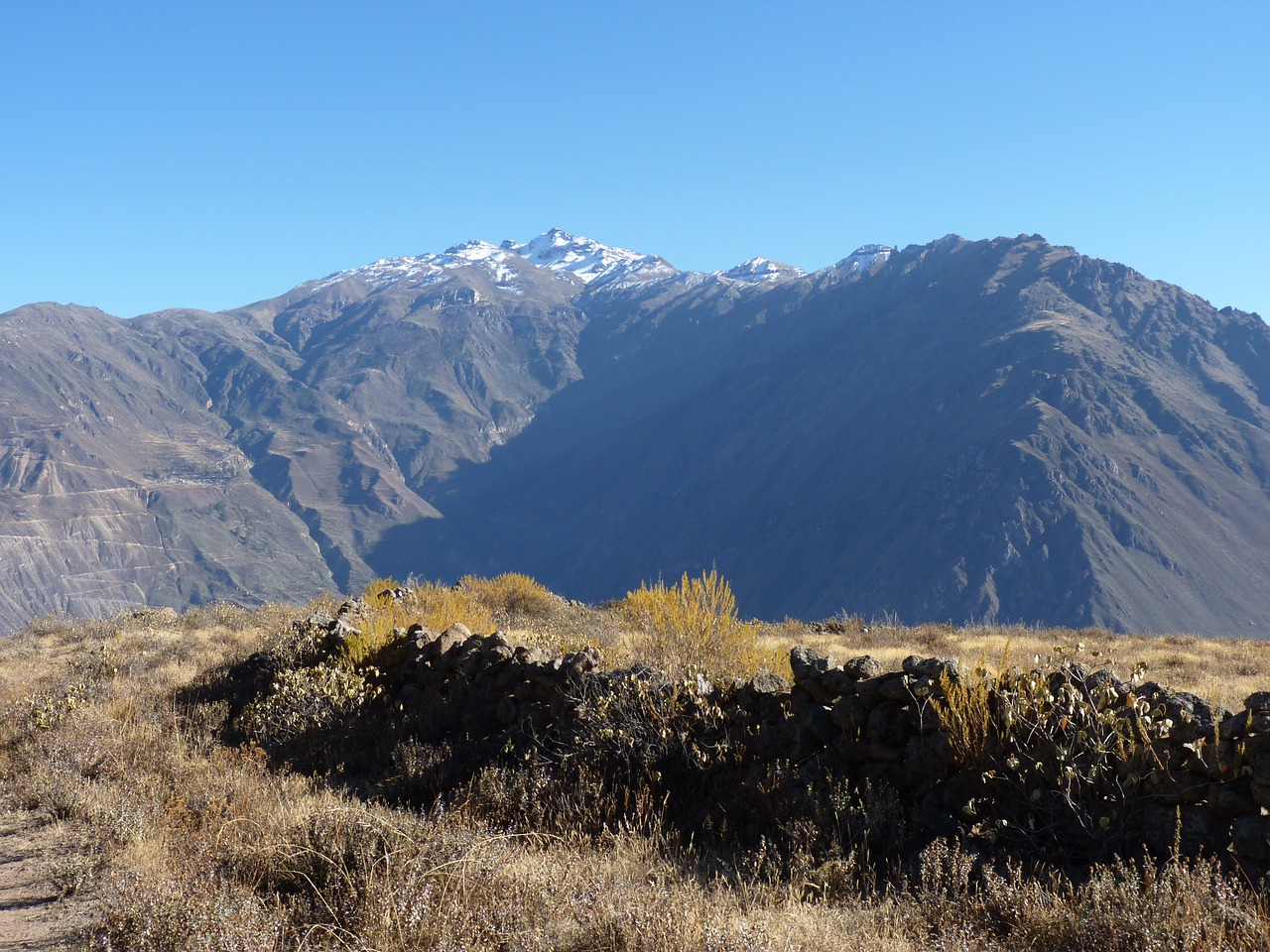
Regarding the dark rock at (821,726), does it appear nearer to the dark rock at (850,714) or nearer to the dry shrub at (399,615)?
the dark rock at (850,714)

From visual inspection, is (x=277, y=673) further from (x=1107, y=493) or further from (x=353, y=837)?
(x=1107, y=493)

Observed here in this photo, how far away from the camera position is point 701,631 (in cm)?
947

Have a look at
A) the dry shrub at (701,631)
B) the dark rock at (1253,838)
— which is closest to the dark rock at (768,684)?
the dry shrub at (701,631)

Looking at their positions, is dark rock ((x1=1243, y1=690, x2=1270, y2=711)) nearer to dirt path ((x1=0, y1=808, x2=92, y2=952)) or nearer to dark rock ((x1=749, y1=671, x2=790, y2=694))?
dark rock ((x1=749, y1=671, x2=790, y2=694))

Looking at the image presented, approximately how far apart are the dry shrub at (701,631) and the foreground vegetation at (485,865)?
31mm

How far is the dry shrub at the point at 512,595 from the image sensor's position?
18.3 metres

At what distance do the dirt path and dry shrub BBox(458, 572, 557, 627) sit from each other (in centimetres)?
1133

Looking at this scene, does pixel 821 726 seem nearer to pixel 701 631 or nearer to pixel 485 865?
pixel 485 865

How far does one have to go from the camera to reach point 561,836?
618 centimetres

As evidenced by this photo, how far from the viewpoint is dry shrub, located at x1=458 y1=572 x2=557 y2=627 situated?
1827 cm

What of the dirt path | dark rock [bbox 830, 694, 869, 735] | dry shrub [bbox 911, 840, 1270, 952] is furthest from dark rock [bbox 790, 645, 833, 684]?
the dirt path

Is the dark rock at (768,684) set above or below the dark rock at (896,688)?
below

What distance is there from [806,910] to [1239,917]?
2.05 m

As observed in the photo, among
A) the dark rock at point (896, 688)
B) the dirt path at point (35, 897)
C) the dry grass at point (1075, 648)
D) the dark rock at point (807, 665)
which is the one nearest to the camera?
the dirt path at point (35, 897)
